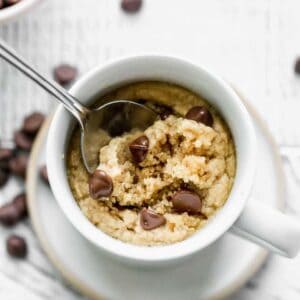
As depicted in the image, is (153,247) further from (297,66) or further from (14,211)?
(297,66)

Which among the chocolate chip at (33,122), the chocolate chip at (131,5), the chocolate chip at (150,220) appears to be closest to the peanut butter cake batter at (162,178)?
the chocolate chip at (150,220)

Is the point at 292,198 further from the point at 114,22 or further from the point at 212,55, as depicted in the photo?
the point at 114,22

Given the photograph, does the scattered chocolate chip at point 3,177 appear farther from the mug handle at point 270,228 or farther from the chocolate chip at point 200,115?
the mug handle at point 270,228

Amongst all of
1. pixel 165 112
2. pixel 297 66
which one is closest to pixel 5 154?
pixel 165 112

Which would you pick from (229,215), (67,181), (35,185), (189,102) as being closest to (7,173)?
(35,185)

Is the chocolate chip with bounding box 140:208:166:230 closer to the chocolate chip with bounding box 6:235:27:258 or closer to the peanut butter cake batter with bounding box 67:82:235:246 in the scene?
the peanut butter cake batter with bounding box 67:82:235:246
